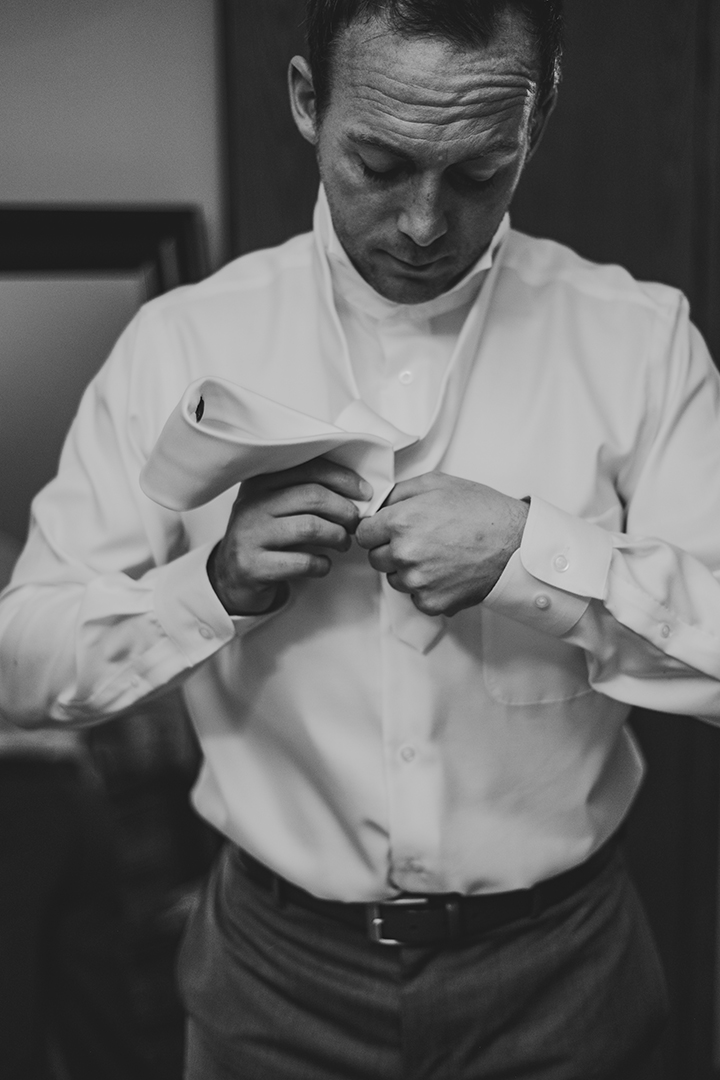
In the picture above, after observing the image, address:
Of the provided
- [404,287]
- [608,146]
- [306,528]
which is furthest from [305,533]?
[608,146]

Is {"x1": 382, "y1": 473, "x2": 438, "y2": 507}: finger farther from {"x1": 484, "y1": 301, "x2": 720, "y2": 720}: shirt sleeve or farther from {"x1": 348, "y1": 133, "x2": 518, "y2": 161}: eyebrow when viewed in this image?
{"x1": 348, "y1": 133, "x2": 518, "y2": 161}: eyebrow

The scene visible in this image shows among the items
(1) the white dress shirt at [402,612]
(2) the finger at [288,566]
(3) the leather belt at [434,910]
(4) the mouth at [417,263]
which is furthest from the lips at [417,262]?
(3) the leather belt at [434,910]

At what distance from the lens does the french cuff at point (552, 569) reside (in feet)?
3.79

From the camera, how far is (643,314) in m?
1.39

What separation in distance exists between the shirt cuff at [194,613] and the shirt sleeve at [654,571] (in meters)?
0.30

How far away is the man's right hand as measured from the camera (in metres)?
1.14

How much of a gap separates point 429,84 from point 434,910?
36.5 inches

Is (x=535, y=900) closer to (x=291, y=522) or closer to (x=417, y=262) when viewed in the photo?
(x=291, y=522)

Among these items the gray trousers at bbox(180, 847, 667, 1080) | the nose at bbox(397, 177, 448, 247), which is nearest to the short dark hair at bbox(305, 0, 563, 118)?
the nose at bbox(397, 177, 448, 247)

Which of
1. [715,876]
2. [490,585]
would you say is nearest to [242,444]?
[490,585]

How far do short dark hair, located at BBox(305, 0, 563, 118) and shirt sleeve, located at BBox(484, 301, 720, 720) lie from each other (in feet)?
1.31

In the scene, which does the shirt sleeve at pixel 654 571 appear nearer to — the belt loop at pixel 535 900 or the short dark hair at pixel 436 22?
the belt loop at pixel 535 900

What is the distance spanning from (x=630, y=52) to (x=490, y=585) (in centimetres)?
142

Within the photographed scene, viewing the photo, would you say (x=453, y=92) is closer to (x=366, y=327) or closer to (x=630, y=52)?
(x=366, y=327)
